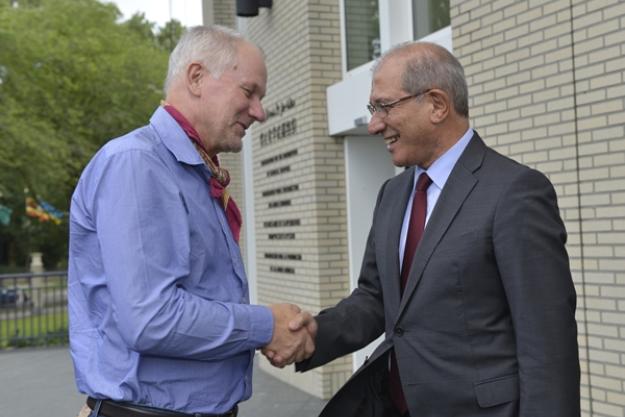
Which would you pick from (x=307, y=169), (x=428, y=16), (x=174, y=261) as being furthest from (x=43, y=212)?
(x=174, y=261)

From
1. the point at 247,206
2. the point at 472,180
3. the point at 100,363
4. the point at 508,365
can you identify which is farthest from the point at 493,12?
the point at 247,206

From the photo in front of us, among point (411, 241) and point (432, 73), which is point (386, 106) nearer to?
point (432, 73)

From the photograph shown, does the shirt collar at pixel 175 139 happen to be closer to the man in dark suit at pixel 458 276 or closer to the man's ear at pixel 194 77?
the man's ear at pixel 194 77

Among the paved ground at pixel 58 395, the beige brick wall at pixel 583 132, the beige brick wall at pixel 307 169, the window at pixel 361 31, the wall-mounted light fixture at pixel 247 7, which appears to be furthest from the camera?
the wall-mounted light fixture at pixel 247 7

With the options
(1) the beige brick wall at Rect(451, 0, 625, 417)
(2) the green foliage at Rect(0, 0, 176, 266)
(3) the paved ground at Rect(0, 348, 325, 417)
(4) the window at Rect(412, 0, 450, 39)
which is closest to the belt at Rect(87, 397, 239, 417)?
(1) the beige brick wall at Rect(451, 0, 625, 417)

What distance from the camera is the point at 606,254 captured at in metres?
4.37

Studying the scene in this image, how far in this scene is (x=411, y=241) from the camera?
2.75 meters

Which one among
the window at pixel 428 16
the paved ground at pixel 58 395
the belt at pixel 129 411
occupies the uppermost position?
the window at pixel 428 16

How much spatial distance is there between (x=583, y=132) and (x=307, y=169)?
13.1 ft

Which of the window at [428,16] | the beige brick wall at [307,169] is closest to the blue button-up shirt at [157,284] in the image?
the window at [428,16]

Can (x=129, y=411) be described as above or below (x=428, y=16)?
below

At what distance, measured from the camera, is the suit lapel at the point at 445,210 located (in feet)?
8.35

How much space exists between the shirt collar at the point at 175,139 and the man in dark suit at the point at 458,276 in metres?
0.66

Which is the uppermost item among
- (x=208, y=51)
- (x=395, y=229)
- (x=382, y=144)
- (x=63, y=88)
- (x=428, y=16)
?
(x=63, y=88)
